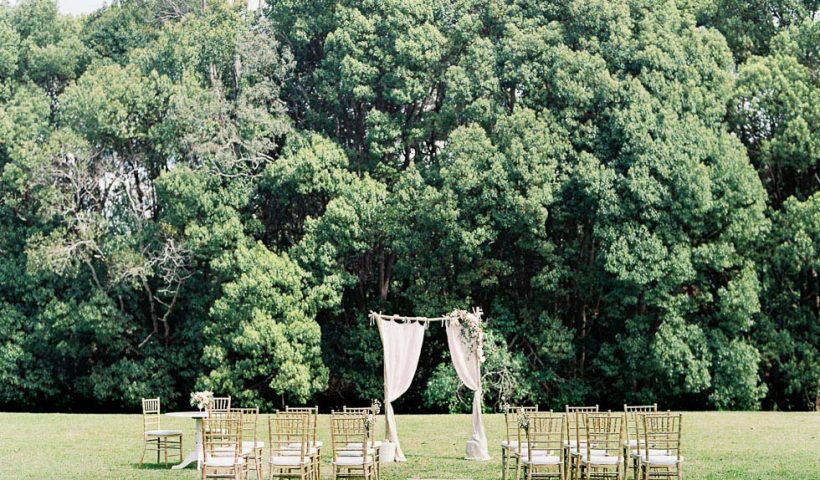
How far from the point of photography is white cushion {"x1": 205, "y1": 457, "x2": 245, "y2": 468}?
12.5 metres

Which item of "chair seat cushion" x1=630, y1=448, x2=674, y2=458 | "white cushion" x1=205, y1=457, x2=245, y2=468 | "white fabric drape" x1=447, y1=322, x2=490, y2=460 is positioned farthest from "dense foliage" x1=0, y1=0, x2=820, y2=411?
"white cushion" x1=205, y1=457, x2=245, y2=468

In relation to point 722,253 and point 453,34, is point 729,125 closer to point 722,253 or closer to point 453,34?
point 722,253

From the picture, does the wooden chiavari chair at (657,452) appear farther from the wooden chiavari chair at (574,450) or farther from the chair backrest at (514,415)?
the chair backrest at (514,415)

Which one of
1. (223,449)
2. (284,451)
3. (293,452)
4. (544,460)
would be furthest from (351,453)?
(544,460)

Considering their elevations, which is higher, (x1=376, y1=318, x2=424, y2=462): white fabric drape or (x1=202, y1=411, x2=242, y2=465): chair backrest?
(x1=376, y1=318, x2=424, y2=462): white fabric drape

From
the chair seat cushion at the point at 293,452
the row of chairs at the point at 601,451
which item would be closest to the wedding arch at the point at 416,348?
the row of chairs at the point at 601,451

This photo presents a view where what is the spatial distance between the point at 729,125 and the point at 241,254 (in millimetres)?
14688

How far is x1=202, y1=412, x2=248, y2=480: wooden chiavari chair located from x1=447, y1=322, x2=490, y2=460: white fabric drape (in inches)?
186

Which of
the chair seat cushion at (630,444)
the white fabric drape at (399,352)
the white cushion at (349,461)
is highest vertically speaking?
the white fabric drape at (399,352)

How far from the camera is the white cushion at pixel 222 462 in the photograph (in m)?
12.5

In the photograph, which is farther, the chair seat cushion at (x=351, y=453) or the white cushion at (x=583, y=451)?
the chair seat cushion at (x=351, y=453)

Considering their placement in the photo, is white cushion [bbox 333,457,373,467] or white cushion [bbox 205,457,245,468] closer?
white cushion [bbox 205,457,245,468]

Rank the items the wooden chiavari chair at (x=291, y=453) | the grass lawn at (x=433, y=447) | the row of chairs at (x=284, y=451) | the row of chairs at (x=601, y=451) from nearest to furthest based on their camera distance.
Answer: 1. the row of chairs at (x=601, y=451)
2. the row of chairs at (x=284, y=451)
3. the wooden chiavari chair at (x=291, y=453)
4. the grass lawn at (x=433, y=447)

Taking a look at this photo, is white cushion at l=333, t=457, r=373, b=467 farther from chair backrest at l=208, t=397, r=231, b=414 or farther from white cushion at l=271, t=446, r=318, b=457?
chair backrest at l=208, t=397, r=231, b=414
